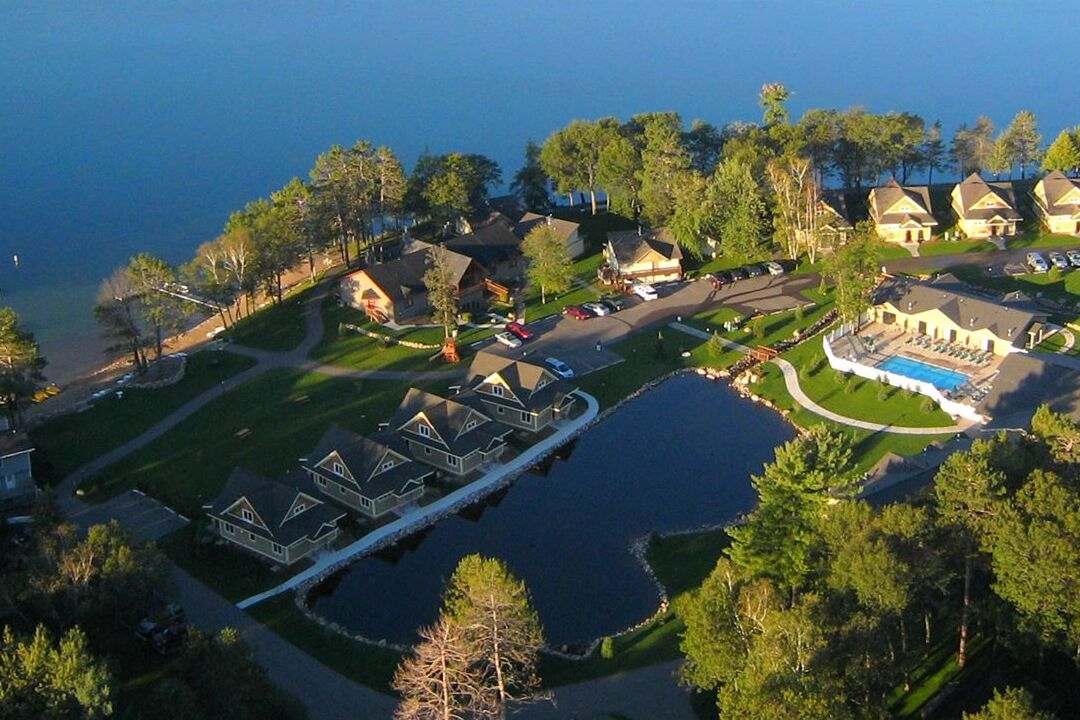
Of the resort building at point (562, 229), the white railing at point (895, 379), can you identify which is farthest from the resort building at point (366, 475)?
the resort building at point (562, 229)

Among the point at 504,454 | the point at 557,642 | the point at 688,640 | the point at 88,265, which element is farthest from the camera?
the point at 88,265

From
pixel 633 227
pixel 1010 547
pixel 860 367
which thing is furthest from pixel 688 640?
pixel 633 227

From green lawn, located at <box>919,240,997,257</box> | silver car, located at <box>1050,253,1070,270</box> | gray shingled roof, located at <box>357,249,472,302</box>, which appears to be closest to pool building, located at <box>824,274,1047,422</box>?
silver car, located at <box>1050,253,1070,270</box>

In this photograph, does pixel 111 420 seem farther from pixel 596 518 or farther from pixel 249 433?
pixel 596 518

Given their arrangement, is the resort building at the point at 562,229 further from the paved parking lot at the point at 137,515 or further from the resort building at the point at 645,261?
the paved parking lot at the point at 137,515

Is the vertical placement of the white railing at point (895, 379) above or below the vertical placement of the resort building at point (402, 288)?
below

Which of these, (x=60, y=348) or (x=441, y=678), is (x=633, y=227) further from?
(x=441, y=678)

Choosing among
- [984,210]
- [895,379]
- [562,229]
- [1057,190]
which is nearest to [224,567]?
[895,379]
